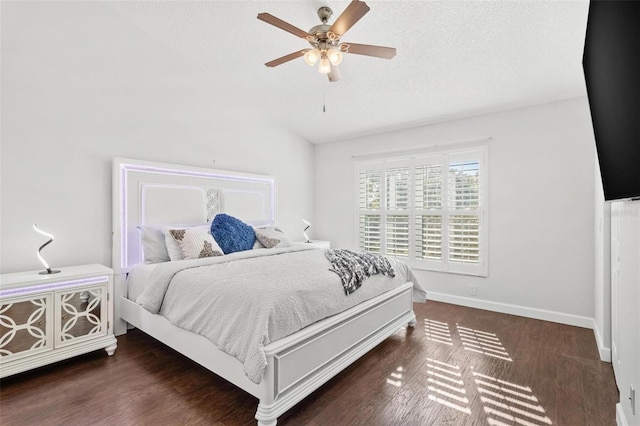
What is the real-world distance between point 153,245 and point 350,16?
9.22ft

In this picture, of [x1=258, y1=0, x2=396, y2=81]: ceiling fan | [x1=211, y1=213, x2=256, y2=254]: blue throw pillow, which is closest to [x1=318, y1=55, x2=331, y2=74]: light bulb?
[x1=258, y1=0, x2=396, y2=81]: ceiling fan

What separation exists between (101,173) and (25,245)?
2.92 ft

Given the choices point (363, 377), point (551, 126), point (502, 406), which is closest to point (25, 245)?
point (363, 377)

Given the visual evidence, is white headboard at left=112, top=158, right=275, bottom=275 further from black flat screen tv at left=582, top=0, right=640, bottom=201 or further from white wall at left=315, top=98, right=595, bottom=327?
black flat screen tv at left=582, top=0, right=640, bottom=201

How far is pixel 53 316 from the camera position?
92.6 inches

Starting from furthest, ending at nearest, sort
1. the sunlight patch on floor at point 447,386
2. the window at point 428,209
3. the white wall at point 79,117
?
the window at point 428,209, the white wall at point 79,117, the sunlight patch on floor at point 447,386

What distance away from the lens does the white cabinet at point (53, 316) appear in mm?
2174

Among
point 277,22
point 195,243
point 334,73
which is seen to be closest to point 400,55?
point 334,73

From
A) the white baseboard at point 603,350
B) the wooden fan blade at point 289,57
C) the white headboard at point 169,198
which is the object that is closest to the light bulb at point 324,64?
the wooden fan blade at point 289,57

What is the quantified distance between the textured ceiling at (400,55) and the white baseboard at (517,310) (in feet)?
7.92

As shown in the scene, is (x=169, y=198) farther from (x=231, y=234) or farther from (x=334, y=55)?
(x=334, y=55)

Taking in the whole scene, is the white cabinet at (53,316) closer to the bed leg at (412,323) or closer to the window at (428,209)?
the bed leg at (412,323)

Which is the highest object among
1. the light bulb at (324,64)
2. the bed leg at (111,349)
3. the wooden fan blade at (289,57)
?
the wooden fan blade at (289,57)

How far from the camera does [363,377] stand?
7.48 feet
